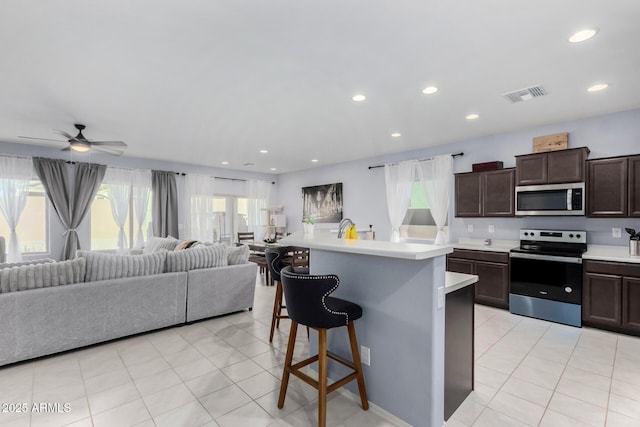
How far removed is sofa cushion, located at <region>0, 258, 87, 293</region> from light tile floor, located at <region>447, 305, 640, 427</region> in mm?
3666

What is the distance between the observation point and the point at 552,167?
4109mm

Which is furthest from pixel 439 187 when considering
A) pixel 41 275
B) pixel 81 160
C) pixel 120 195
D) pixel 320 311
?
pixel 81 160

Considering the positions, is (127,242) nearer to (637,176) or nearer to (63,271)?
(63,271)

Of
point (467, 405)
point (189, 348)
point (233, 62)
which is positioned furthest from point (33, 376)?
point (467, 405)

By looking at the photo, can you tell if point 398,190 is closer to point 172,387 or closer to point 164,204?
point 172,387

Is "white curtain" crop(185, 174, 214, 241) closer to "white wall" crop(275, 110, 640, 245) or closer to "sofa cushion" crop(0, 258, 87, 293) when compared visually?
"white wall" crop(275, 110, 640, 245)

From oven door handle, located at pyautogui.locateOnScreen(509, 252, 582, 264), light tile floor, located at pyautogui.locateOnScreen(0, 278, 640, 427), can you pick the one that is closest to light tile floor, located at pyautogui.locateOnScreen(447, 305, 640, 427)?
light tile floor, located at pyautogui.locateOnScreen(0, 278, 640, 427)

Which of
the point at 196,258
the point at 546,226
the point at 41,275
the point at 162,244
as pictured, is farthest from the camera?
the point at 162,244

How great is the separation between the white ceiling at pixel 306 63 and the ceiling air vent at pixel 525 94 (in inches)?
3.3

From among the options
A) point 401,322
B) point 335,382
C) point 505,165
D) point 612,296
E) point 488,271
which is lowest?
point 335,382

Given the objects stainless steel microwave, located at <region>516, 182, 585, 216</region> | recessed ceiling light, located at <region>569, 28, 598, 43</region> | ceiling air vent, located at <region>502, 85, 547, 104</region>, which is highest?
recessed ceiling light, located at <region>569, 28, 598, 43</region>

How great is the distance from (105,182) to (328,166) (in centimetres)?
502

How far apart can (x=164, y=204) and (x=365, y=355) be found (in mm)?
6474

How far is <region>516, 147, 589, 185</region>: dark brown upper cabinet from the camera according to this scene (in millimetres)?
3910
